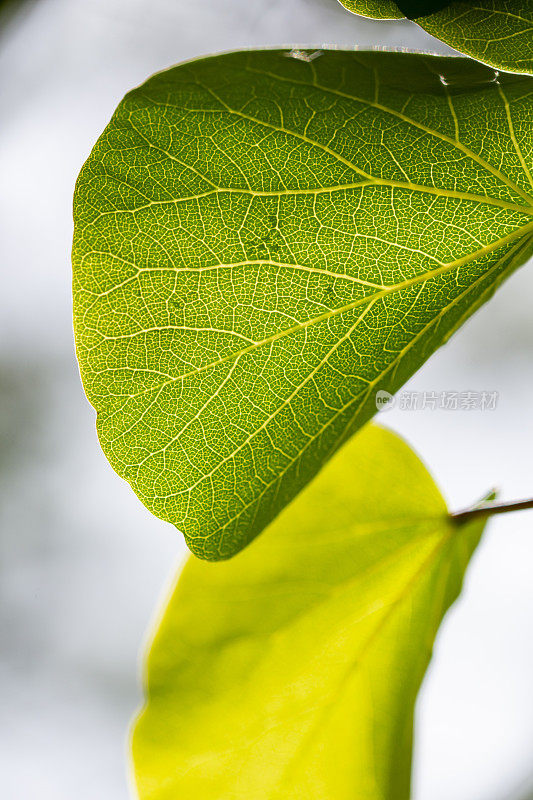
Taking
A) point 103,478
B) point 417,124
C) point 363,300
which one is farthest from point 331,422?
point 103,478

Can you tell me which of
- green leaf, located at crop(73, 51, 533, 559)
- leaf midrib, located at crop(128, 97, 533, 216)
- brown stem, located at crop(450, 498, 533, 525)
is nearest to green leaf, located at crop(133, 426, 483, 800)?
brown stem, located at crop(450, 498, 533, 525)

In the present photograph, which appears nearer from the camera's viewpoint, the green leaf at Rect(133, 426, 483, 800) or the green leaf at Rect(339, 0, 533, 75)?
the green leaf at Rect(339, 0, 533, 75)

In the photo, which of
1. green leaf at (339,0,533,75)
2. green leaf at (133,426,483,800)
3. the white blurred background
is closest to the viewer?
green leaf at (339,0,533,75)

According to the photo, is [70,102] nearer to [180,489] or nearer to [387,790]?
[180,489]

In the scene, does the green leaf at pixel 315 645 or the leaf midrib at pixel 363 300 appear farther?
the green leaf at pixel 315 645

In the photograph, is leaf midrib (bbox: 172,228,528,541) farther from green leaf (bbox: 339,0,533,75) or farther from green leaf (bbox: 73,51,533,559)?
green leaf (bbox: 339,0,533,75)

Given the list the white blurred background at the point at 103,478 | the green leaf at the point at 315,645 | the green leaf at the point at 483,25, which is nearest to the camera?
the green leaf at the point at 483,25

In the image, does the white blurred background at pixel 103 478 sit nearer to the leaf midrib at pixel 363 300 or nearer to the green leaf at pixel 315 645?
the green leaf at pixel 315 645

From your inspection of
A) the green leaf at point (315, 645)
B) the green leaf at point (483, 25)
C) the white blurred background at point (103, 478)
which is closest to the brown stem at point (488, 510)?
the green leaf at point (315, 645)
